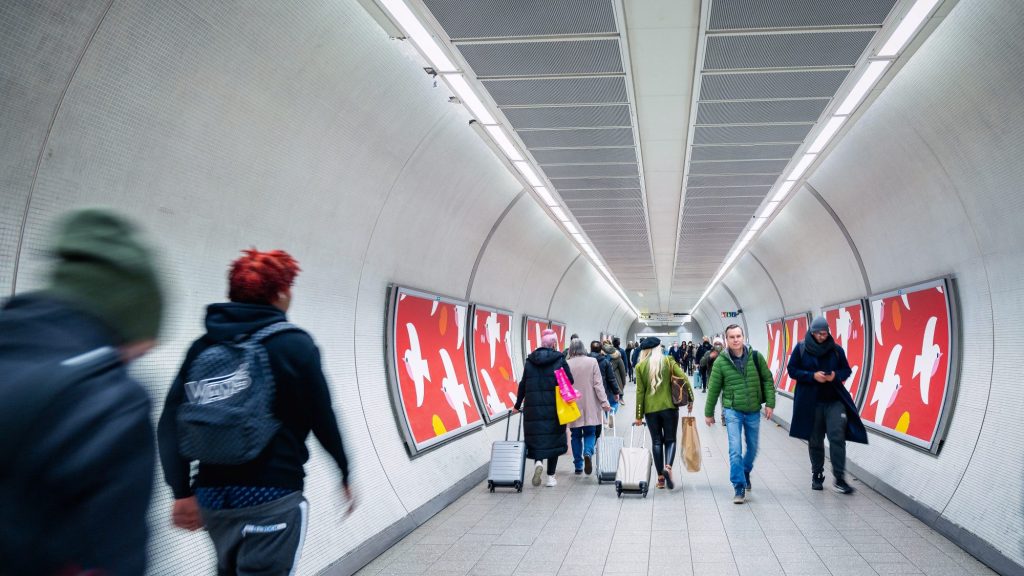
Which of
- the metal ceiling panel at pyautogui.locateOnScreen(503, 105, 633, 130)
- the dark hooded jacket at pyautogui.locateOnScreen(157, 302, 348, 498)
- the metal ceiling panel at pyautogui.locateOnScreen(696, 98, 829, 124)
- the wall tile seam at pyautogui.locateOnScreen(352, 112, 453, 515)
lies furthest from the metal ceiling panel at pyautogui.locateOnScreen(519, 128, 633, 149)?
the dark hooded jacket at pyautogui.locateOnScreen(157, 302, 348, 498)

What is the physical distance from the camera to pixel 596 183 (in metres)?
10.2

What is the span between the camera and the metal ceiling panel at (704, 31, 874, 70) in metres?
5.31

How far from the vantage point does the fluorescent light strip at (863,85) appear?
19.5ft

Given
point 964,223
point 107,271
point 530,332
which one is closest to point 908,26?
point 964,223

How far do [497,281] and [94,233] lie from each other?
37.8 ft

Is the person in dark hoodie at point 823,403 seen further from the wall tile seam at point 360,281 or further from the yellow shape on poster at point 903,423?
the wall tile seam at point 360,281

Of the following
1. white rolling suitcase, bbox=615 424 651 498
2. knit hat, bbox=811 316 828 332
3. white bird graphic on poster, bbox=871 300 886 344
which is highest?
white bird graphic on poster, bbox=871 300 886 344

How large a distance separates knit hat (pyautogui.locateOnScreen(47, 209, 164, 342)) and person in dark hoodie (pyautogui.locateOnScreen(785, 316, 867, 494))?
8023 millimetres

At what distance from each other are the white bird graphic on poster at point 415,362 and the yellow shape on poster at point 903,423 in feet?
18.1

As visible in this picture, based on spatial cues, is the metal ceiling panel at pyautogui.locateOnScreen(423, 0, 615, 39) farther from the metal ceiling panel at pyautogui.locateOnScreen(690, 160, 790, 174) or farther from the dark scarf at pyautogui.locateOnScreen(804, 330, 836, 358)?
the dark scarf at pyautogui.locateOnScreen(804, 330, 836, 358)

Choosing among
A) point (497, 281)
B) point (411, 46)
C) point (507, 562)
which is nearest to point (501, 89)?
point (411, 46)

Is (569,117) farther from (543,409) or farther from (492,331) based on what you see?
(492,331)

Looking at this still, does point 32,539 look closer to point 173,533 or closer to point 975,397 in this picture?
point 173,533

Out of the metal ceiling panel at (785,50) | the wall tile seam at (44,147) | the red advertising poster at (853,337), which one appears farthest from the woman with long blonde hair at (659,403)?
the wall tile seam at (44,147)
